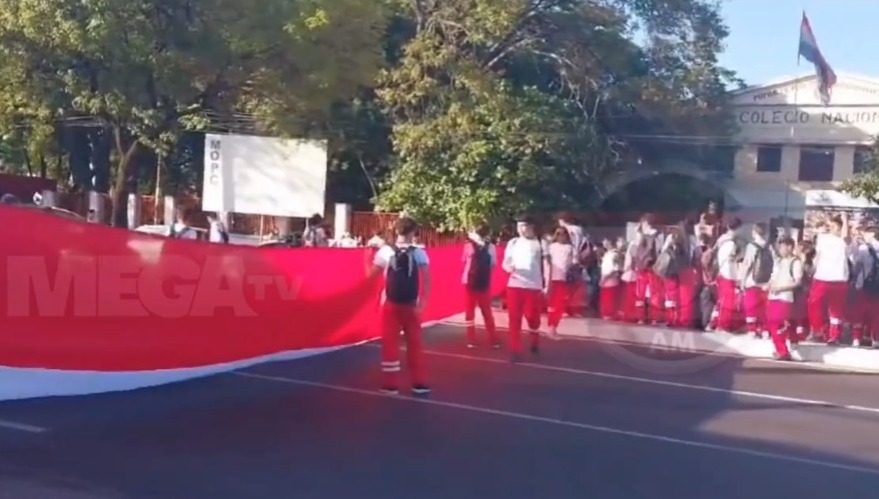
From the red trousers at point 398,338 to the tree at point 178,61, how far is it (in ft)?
45.3

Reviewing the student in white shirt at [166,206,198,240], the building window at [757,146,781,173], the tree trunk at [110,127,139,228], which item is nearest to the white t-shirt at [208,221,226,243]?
the student in white shirt at [166,206,198,240]

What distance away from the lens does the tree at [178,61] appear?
2380 cm

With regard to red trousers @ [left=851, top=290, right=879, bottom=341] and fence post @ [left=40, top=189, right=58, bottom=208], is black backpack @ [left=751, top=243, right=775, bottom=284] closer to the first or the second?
red trousers @ [left=851, top=290, right=879, bottom=341]

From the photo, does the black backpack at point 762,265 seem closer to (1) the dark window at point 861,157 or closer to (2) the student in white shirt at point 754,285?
(2) the student in white shirt at point 754,285

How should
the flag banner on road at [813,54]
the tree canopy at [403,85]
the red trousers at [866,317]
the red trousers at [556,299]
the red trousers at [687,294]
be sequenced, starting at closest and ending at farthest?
the red trousers at [866,317] → the red trousers at [556,299] → the red trousers at [687,294] → the tree canopy at [403,85] → the flag banner on road at [813,54]

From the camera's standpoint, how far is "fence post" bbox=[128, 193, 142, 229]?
31812mm

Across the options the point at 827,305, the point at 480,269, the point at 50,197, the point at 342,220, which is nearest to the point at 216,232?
the point at 480,269

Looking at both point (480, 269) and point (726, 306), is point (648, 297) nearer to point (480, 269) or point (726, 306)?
point (726, 306)

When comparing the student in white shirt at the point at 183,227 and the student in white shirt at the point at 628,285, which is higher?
the student in white shirt at the point at 183,227

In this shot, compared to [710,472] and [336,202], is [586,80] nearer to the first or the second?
[336,202]

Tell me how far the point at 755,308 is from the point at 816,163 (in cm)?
2732

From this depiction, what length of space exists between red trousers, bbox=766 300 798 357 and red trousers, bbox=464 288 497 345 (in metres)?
3.74

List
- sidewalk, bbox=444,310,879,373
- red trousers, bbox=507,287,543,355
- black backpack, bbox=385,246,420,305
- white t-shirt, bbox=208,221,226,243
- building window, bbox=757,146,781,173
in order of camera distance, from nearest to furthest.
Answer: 1. black backpack, bbox=385,246,420,305
2. red trousers, bbox=507,287,543,355
3. sidewalk, bbox=444,310,879,373
4. white t-shirt, bbox=208,221,226,243
5. building window, bbox=757,146,781,173
